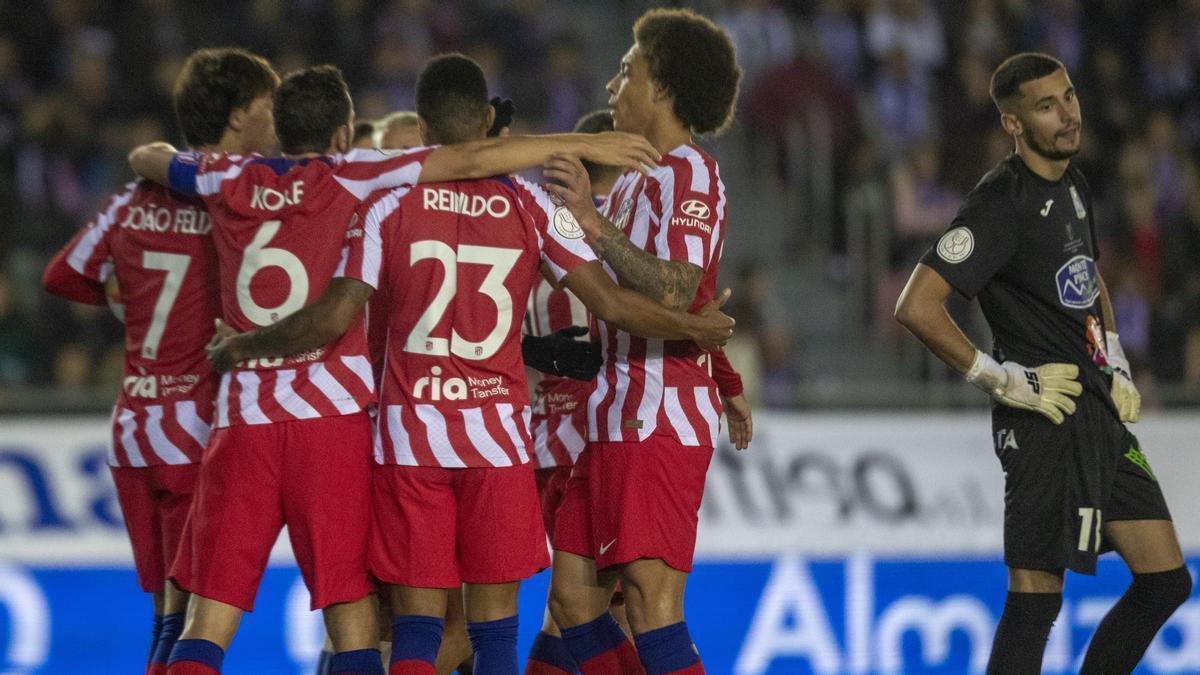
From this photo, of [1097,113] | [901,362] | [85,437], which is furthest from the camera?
[1097,113]

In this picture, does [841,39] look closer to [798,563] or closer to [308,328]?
[798,563]

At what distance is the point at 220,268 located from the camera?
17.7 ft

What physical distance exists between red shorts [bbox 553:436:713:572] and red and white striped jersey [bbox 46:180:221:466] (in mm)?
1512

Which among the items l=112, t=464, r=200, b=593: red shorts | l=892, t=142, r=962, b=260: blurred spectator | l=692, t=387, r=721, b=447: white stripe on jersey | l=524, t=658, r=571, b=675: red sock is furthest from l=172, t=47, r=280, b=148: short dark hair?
l=892, t=142, r=962, b=260: blurred spectator

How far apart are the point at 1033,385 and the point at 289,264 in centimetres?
264

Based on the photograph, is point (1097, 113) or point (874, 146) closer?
point (874, 146)

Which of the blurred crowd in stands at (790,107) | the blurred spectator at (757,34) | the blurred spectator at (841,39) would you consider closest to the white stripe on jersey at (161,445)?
the blurred crowd in stands at (790,107)

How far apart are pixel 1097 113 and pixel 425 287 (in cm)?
1034

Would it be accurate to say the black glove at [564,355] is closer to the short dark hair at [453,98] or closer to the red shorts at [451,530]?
the red shorts at [451,530]

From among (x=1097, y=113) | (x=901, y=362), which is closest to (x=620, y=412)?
(x=901, y=362)

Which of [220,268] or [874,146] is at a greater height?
[874,146]

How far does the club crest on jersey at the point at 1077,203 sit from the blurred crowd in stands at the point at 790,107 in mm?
4685

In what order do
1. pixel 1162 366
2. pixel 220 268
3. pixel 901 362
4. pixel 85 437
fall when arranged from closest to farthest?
pixel 220 268 → pixel 85 437 → pixel 1162 366 → pixel 901 362

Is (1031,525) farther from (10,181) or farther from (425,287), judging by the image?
(10,181)
